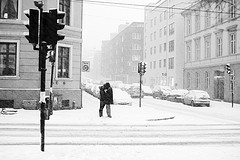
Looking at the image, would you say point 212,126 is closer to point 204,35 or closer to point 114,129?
point 114,129

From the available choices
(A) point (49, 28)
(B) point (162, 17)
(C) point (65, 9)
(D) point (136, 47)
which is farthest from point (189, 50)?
(D) point (136, 47)

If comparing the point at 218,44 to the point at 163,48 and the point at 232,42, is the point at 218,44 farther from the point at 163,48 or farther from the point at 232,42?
the point at 163,48

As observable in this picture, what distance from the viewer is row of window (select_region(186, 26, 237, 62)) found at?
29.7 m

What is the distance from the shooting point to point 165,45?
168ft

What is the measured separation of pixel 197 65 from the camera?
37469 mm

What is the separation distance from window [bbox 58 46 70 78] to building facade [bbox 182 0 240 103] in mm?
13993

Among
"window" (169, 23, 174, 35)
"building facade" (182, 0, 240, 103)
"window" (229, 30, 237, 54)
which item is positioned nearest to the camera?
"building facade" (182, 0, 240, 103)

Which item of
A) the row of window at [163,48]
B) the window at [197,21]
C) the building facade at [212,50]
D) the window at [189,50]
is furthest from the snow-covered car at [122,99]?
the row of window at [163,48]

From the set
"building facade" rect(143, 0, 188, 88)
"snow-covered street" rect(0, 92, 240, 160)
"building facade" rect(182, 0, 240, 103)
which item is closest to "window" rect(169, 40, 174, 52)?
"building facade" rect(143, 0, 188, 88)

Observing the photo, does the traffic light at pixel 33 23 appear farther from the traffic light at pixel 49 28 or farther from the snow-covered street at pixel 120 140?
the snow-covered street at pixel 120 140

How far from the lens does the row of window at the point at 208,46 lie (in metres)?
29.7

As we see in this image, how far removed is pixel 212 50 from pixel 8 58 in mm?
24948

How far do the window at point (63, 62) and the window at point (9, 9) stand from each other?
140 inches

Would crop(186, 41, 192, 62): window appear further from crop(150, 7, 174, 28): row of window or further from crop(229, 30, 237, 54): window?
crop(229, 30, 237, 54): window
